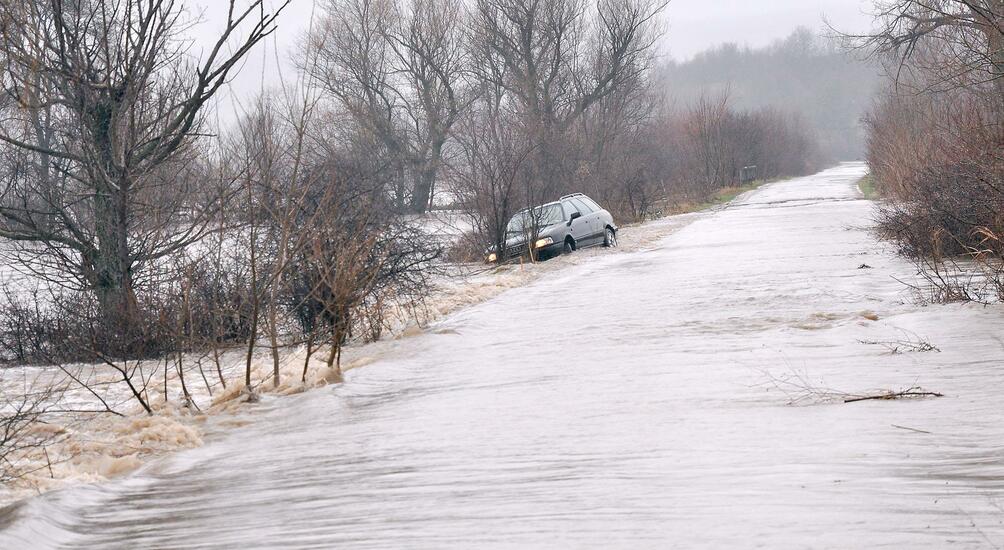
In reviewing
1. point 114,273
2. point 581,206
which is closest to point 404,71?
point 581,206

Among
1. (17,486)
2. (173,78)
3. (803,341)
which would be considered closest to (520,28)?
(173,78)

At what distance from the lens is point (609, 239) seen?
25.9 meters

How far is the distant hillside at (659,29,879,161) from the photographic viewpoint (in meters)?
153

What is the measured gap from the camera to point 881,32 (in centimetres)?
2702

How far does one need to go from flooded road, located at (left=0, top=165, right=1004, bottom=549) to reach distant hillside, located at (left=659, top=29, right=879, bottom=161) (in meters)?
129

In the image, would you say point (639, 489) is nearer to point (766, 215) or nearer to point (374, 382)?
point (374, 382)

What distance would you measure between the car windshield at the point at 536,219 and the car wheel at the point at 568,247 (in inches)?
19.2

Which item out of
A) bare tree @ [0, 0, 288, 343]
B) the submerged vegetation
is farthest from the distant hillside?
bare tree @ [0, 0, 288, 343]

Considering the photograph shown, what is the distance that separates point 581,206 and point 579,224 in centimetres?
88

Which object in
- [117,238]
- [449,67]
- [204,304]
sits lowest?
[204,304]

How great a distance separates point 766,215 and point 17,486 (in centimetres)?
3037

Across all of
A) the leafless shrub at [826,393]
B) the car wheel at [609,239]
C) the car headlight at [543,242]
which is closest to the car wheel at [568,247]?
the car headlight at [543,242]

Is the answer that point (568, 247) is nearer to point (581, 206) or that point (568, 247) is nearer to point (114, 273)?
point (581, 206)

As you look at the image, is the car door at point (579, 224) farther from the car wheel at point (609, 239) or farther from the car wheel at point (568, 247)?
the car wheel at point (609, 239)
